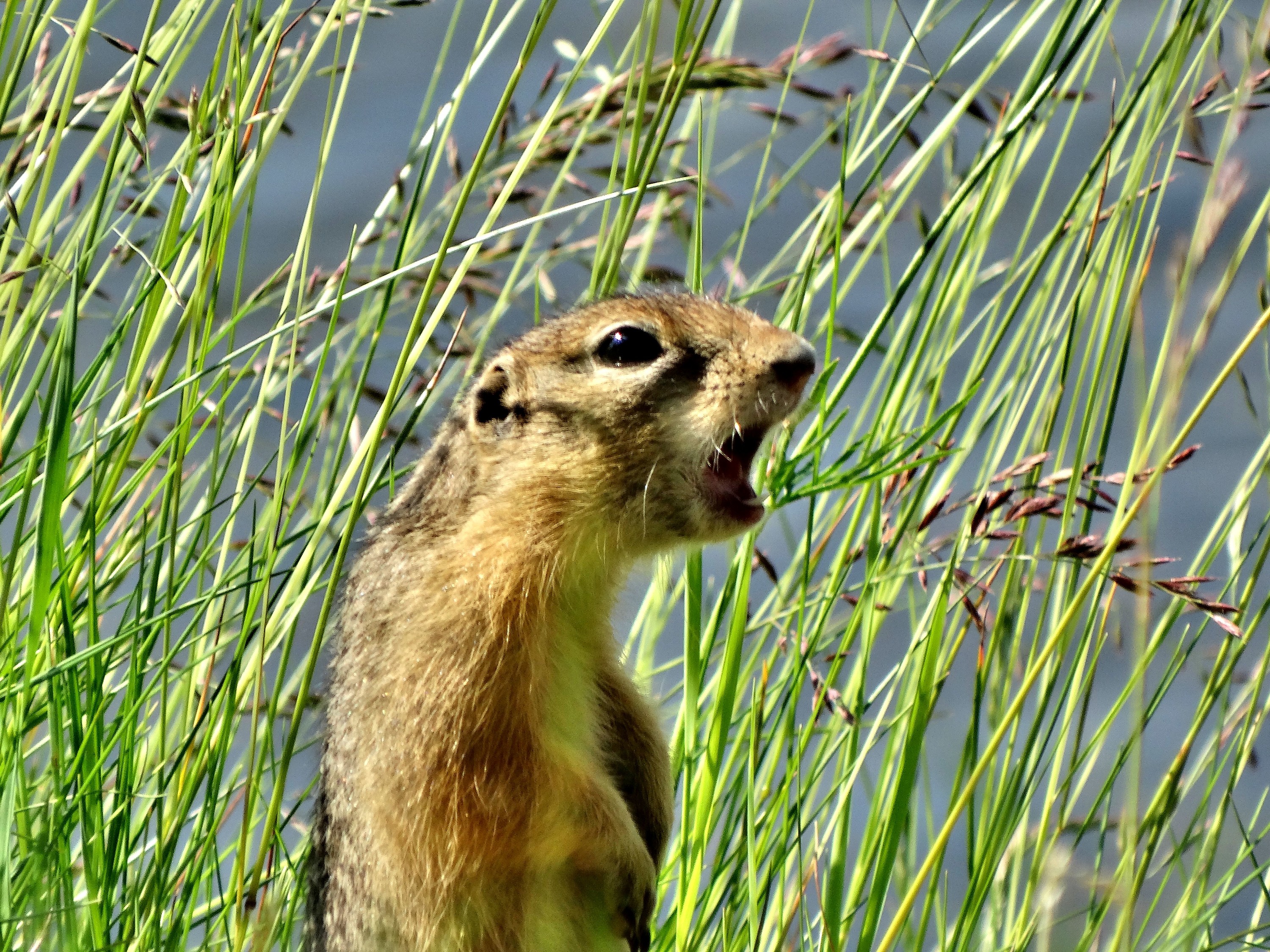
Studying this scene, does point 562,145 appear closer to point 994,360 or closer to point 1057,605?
point 1057,605

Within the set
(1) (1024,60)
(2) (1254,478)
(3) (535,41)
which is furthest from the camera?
(1) (1024,60)

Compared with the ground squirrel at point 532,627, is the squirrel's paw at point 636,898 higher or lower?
lower

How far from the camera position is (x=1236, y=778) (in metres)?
2.22

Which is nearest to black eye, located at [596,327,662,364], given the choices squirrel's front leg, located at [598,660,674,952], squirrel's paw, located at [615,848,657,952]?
squirrel's front leg, located at [598,660,674,952]

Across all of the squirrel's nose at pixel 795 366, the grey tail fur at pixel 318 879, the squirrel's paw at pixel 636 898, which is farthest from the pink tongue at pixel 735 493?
the grey tail fur at pixel 318 879

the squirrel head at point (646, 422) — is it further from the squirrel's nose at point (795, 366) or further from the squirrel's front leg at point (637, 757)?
the squirrel's front leg at point (637, 757)

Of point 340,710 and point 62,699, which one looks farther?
point 340,710

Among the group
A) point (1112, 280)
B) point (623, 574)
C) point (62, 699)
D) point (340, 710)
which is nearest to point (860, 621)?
point (623, 574)

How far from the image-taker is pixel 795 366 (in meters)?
2.17

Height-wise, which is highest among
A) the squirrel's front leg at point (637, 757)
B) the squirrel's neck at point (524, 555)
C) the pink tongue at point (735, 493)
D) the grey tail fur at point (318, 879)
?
the pink tongue at point (735, 493)

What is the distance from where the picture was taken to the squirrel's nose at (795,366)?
217 cm

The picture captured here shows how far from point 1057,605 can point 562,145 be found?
1166 mm

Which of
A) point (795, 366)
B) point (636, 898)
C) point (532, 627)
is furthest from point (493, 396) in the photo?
point (636, 898)

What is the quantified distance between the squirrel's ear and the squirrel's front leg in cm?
47
